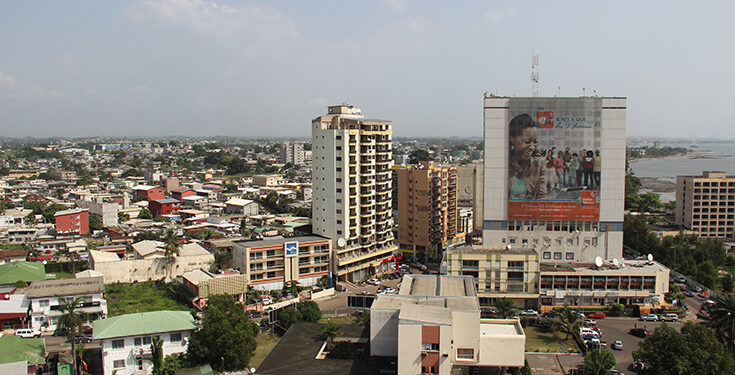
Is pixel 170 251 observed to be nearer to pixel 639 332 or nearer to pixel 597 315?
pixel 597 315

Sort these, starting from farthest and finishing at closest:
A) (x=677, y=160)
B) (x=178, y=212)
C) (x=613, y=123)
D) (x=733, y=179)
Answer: (x=677, y=160) < (x=178, y=212) < (x=733, y=179) < (x=613, y=123)

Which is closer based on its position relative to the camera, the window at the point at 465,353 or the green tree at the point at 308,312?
the window at the point at 465,353

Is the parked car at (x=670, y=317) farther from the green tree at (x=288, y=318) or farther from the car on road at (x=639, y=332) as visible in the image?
the green tree at (x=288, y=318)

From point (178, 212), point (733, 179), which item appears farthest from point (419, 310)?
point (178, 212)

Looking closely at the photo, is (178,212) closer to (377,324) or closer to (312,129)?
(312,129)

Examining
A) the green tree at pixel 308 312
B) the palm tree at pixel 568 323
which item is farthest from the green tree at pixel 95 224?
the palm tree at pixel 568 323

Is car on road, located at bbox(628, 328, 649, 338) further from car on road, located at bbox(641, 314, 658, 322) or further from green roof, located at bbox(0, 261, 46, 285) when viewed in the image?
green roof, located at bbox(0, 261, 46, 285)
